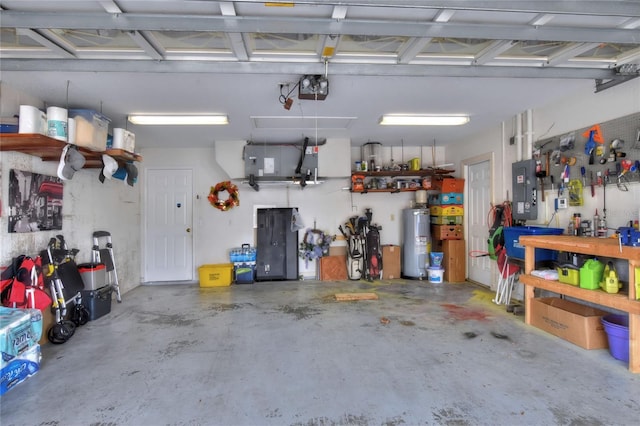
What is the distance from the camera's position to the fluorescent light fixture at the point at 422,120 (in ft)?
15.8

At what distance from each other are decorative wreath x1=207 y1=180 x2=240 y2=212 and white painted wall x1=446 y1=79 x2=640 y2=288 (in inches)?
181

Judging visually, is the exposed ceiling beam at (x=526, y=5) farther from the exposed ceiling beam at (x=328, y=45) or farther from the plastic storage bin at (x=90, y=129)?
the plastic storage bin at (x=90, y=129)

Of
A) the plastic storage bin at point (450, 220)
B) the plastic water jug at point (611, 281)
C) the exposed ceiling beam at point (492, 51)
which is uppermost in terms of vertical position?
the exposed ceiling beam at point (492, 51)

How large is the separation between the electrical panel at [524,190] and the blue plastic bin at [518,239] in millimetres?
326

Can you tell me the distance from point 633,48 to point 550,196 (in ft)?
5.84

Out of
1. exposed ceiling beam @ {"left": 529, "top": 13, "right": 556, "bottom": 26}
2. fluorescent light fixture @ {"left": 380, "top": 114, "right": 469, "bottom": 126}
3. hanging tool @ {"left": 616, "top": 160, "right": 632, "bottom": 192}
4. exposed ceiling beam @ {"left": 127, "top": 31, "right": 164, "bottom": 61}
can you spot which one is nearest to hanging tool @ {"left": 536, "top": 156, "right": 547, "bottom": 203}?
hanging tool @ {"left": 616, "top": 160, "right": 632, "bottom": 192}

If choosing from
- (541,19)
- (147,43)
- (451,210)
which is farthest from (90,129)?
(451,210)

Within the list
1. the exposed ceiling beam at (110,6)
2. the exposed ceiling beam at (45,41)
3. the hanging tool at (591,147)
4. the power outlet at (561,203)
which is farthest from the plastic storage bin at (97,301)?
the hanging tool at (591,147)

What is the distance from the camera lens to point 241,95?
152 inches

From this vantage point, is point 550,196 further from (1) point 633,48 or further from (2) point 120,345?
(2) point 120,345

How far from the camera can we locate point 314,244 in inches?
260

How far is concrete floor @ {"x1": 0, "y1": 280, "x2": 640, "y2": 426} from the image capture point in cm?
220

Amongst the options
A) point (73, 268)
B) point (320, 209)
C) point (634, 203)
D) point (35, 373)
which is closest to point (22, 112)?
point (73, 268)

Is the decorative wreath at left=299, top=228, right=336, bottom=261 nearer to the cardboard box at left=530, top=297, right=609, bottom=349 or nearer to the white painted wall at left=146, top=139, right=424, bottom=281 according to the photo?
the white painted wall at left=146, top=139, right=424, bottom=281
